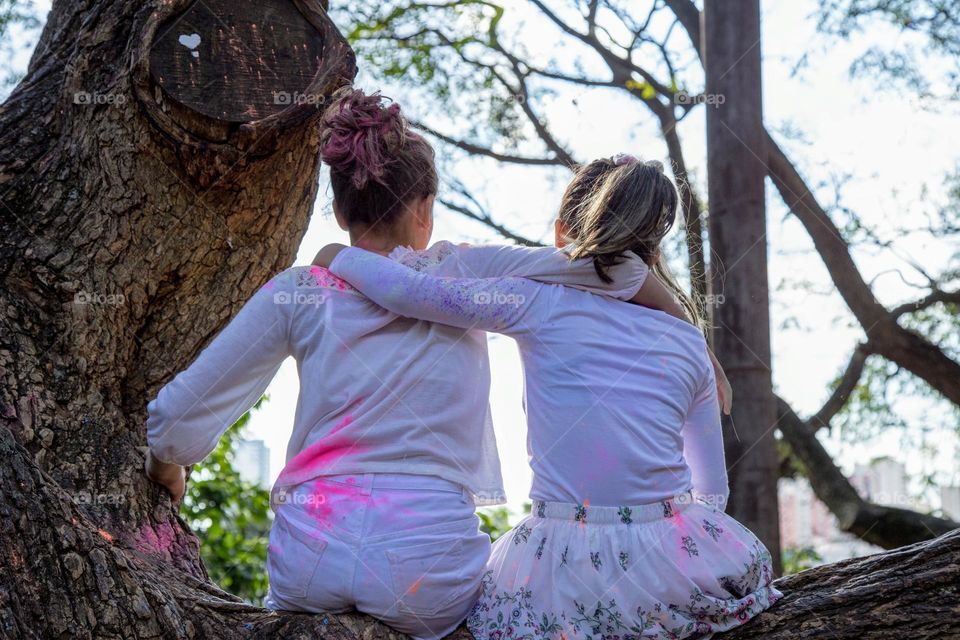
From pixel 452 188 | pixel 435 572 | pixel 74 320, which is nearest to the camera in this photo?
pixel 435 572

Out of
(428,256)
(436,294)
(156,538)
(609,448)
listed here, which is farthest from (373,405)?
(156,538)

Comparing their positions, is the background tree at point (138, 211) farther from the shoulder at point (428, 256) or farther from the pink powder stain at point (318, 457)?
the shoulder at point (428, 256)

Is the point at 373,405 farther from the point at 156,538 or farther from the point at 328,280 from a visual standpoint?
the point at 156,538

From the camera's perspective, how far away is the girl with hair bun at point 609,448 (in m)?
1.89

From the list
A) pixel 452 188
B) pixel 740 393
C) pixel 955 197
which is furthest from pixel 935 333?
pixel 452 188

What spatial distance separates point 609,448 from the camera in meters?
1.96

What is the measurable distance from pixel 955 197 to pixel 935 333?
0.81m

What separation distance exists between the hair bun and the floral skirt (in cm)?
80

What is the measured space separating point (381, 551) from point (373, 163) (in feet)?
2.61

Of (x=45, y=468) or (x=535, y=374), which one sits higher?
(x=535, y=374)

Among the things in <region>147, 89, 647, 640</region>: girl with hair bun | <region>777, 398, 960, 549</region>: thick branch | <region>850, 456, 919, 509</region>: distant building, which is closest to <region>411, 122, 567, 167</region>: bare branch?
<region>777, 398, 960, 549</region>: thick branch

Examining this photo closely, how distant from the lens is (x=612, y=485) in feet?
6.46

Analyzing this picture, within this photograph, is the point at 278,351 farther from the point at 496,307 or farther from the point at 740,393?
the point at 740,393

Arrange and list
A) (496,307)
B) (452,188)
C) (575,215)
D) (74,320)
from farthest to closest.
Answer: (452,188) < (74,320) < (575,215) < (496,307)
